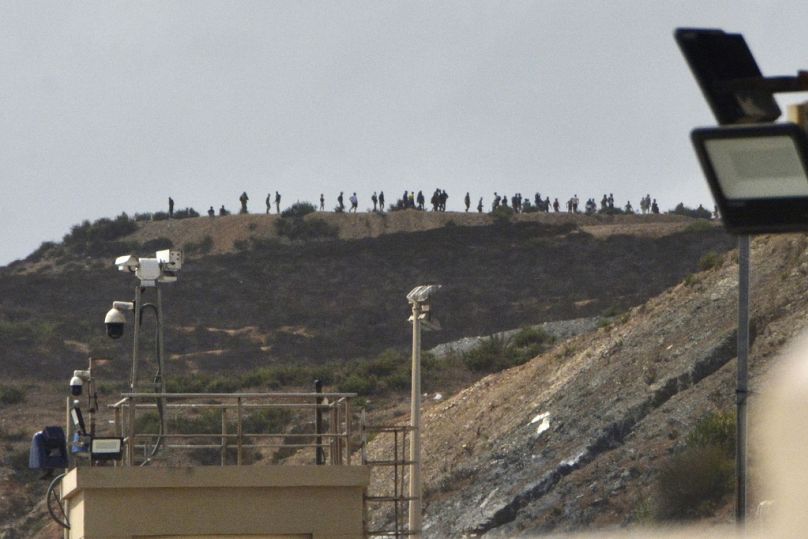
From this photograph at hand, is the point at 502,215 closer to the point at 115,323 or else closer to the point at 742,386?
the point at 115,323

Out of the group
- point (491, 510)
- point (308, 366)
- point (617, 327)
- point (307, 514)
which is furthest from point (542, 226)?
point (307, 514)

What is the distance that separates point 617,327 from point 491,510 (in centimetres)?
1275

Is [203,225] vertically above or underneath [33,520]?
above

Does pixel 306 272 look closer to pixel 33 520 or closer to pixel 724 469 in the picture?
pixel 33 520

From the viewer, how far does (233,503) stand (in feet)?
63.7

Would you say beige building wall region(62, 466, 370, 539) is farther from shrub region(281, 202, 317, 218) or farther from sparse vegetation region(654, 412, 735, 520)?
shrub region(281, 202, 317, 218)

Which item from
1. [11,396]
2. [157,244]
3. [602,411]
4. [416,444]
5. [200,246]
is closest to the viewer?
[416,444]

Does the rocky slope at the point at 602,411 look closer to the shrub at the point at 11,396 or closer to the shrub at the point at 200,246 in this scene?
the shrub at the point at 11,396

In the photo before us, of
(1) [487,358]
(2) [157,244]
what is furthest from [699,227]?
(1) [487,358]

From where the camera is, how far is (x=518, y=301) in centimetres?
7744

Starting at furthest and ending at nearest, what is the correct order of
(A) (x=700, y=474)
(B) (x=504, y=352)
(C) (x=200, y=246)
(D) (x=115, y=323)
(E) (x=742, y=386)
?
1. (C) (x=200, y=246)
2. (B) (x=504, y=352)
3. (A) (x=700, y=474)
4. (D) (x=115, y=323)
5. (E) (x=742, y=386)

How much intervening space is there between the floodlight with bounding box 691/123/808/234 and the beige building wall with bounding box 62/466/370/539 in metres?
14.8

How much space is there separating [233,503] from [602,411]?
751 inches

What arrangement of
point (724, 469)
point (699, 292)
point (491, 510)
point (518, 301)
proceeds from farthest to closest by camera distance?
point (518, 301), point (699, 292), point (491, 510), point (724, 469)
